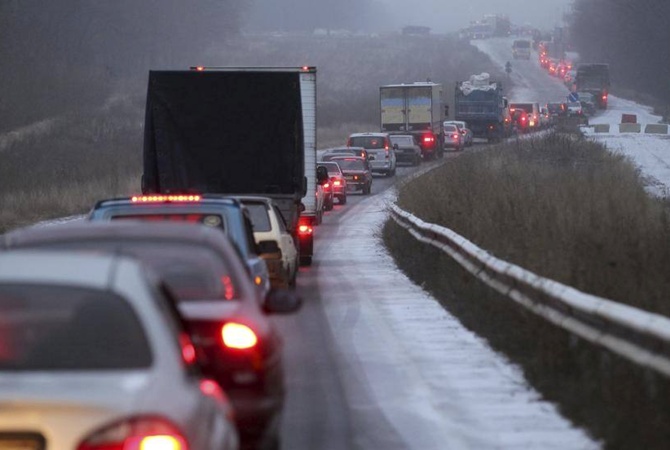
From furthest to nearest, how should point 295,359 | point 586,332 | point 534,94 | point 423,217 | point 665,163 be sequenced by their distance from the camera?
point 534,94 → point 665,163 → point 423,217 → point 295,359 → point 586,332

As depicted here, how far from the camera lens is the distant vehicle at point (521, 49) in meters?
175

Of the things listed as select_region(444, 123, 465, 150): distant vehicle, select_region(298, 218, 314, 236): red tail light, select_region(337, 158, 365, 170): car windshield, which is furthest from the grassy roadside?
select_region(444, 123, 465, 150): distant vehicle

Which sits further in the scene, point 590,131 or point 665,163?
point 590,131

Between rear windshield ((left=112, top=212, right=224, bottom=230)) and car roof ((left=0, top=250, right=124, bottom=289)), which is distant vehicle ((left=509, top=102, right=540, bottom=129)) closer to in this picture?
rear windshield ((left=112, top=212, right=224, bottom=230))

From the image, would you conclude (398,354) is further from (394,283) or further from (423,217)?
(423,217)

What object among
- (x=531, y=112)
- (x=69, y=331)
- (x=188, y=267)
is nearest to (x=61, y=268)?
(x=69, y=331)

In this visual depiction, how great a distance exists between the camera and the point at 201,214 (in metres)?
12.0

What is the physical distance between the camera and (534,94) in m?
138

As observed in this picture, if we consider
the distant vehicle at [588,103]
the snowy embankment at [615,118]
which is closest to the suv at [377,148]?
the snowy embankment at [615,118]

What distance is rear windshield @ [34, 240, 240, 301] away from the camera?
28.8 ft

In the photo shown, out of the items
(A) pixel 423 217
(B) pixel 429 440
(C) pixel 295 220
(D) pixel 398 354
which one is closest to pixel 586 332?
(B) pixel 429 440

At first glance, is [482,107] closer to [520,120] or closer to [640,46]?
[520,120]

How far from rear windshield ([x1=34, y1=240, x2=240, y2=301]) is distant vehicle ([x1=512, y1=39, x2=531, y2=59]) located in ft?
551

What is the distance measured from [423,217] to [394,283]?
5.33m
